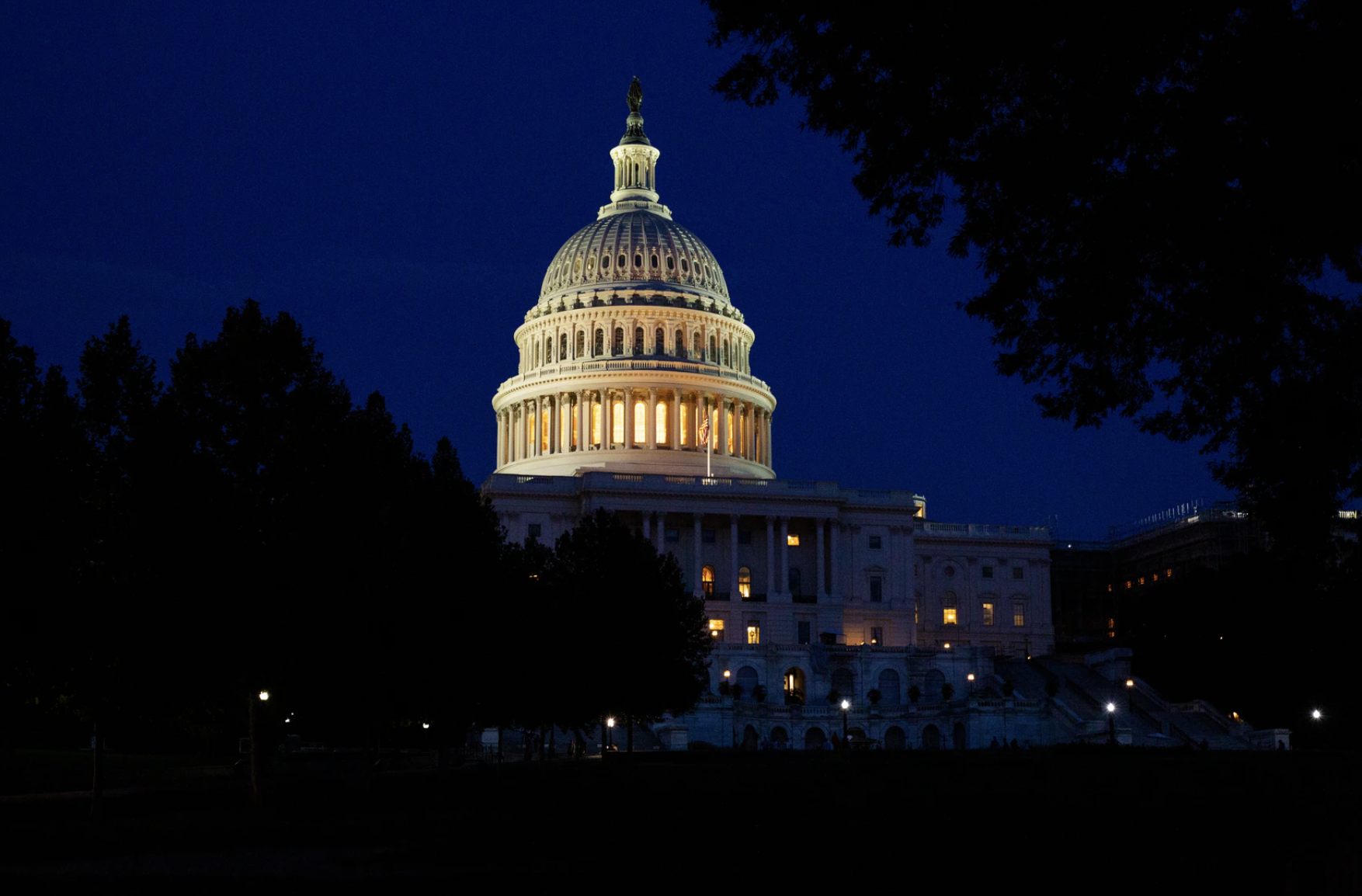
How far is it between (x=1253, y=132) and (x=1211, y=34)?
3.93 feet

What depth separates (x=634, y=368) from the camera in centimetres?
14900

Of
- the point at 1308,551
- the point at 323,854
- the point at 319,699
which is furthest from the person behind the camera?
the point at 319,699

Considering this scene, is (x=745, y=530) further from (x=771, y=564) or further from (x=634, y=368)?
(x=634, y=368)

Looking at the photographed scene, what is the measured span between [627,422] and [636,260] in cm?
1924

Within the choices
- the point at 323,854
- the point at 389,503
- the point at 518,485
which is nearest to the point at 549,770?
the point at 389,503

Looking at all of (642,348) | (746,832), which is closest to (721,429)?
(642,348)

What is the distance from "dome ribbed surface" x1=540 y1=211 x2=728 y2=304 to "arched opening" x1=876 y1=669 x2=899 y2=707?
56178 mm

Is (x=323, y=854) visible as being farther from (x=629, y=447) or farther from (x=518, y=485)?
(x=629, y=447)

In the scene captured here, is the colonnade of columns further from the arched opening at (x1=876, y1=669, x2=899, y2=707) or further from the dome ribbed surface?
the arched opening at (x1=876, y1=669, x2=899, y2=707)

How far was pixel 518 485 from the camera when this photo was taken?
131 metres

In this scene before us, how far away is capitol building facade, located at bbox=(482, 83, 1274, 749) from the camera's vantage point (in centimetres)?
10069

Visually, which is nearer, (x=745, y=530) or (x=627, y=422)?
(x=745, y=530)

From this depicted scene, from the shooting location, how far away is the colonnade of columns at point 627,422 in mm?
148250

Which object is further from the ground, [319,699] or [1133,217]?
[1133,217]
